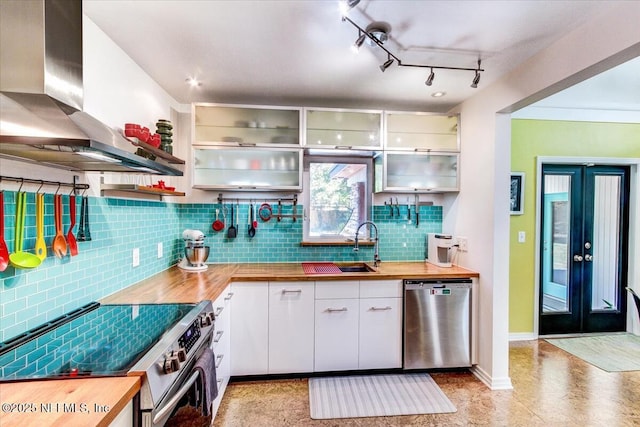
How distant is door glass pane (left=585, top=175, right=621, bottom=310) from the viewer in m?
3.42

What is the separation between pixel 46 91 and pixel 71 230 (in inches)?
28.6

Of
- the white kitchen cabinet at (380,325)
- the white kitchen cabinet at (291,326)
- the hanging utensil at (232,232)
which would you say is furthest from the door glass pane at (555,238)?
the hanging utensil at (232,232)

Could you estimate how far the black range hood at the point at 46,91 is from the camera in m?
0.94

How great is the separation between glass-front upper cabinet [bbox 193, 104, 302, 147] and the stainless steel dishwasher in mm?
1697

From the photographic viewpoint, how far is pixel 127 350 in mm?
1150

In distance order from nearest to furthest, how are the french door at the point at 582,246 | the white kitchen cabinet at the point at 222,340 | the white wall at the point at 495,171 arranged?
the white wall at the point at 495,171 < the white kitchen cabinet at the point at 222,340 < the french door at the point at 582,246

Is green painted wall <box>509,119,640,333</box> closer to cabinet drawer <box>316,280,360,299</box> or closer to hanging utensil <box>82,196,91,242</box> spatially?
cabinet drawer <box>316,280,360,299</box>

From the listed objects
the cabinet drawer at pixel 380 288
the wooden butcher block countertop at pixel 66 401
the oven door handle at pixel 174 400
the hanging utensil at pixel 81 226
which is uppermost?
the hanging utensil at pixel 81 226

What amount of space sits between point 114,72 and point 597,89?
3973mm

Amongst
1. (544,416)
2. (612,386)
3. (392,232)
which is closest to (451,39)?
(392,232)

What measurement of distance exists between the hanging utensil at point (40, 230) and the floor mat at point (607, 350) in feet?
13.8

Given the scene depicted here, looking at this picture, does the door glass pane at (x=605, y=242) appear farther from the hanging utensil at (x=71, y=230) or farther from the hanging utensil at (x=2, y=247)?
the hanging utensil at (x=2, y=247)

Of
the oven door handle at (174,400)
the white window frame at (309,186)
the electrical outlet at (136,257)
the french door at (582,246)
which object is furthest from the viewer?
the french door at (582,246)

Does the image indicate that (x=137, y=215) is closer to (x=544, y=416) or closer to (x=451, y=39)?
(x=451, y=39)
